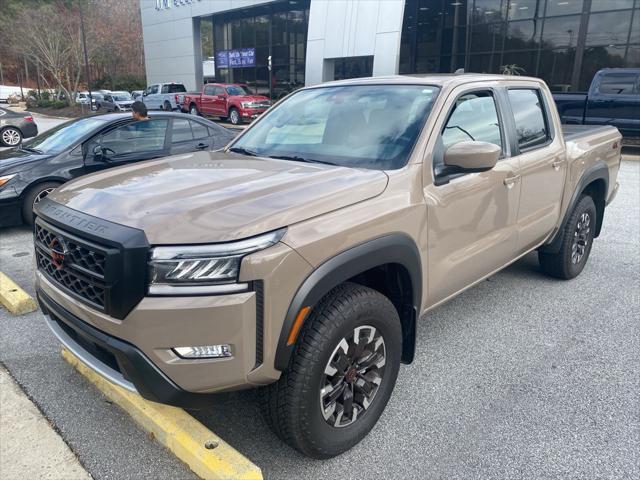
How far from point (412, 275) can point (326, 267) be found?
27.5 inches

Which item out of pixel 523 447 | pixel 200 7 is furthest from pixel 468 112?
pixel 200 7

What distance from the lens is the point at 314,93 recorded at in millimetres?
3916

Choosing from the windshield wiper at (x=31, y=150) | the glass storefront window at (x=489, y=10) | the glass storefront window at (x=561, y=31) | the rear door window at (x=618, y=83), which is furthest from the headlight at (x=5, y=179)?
the glass storefront window at (x=489, y=10)

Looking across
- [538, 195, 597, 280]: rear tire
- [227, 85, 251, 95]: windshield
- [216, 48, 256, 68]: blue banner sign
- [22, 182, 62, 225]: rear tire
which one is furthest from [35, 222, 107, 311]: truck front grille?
A: [216, 48, 256, 68]: blue banner sign

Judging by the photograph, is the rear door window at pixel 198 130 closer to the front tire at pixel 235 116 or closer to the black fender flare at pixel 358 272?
the black fender flare at pixel 358 272

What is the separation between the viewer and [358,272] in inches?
98.2

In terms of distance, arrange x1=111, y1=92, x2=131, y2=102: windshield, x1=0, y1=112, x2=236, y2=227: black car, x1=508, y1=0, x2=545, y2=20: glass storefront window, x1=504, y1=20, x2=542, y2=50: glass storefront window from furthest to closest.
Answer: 1. x1=111, y1=92, x2=131, y2=102: windshield
2. x1=504, y1=20, x2=542, y2=50: glass storefront window
3. x1=508, y1=0, x2=545, y2=20: glass storefront window
4. x1=0, y1=112, x2=236, y2=227: black car

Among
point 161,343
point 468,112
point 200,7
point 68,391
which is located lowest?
point 68,391

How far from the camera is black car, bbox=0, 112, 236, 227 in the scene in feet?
21.3

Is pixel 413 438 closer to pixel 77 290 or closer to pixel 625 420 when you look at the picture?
pixel 625 420

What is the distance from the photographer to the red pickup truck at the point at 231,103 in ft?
74.5

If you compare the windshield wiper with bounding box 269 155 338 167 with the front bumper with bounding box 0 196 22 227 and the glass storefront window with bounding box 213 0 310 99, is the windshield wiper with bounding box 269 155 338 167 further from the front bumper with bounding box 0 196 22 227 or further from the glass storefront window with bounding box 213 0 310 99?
the glass storefront window with bounding box 213 0 310 99

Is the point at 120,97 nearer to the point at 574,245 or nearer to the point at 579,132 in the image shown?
the point at 579,132

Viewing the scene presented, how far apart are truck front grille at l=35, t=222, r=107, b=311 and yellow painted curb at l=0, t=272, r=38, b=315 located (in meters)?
1.82
